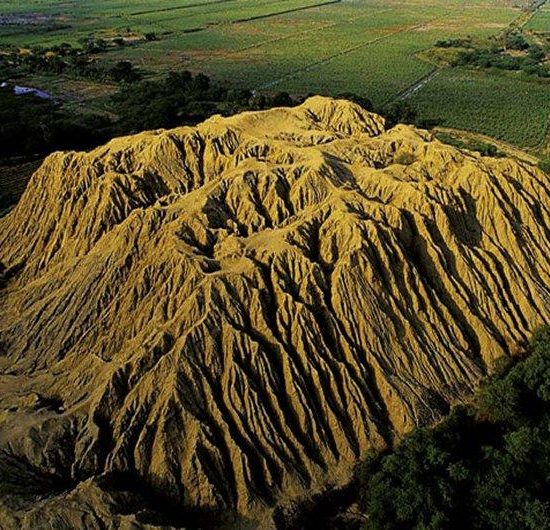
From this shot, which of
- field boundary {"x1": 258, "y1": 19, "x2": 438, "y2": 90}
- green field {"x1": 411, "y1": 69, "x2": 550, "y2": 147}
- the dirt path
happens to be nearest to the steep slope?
green field {"x1": 411, "y1": 69, "x2": 550, "y2": 147}

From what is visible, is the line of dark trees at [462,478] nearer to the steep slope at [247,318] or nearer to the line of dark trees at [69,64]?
the steep slope at [247,318]

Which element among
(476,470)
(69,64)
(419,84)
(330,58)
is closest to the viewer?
(476,470)

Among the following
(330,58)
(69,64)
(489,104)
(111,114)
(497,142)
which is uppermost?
(111,114)

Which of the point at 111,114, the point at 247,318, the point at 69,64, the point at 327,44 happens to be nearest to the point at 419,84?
the point at 327,44

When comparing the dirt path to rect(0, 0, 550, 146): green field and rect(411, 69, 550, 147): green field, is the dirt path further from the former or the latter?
rect(411, 69, 550, 147): green field

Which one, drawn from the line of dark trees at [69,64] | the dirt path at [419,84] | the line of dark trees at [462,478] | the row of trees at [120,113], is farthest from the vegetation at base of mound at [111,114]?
the line of dark trees at [462,478]

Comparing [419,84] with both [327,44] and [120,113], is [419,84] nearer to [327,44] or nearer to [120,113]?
[327,44]

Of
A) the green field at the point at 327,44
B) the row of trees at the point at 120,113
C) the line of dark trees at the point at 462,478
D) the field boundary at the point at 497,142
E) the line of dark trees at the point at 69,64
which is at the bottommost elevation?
the green field at the point at 327,44
